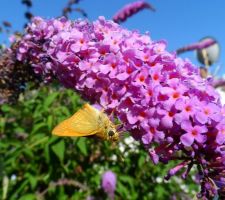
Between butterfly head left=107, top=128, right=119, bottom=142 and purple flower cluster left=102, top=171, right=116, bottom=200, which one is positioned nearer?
butterfly head left=107, top=128, right=119, bottom=142

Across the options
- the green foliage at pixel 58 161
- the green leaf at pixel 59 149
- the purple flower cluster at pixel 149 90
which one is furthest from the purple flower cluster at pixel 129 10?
the purple flower cluster at pixel 149 90

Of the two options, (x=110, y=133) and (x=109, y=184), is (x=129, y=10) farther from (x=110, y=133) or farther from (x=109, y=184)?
(x=110, y=133)

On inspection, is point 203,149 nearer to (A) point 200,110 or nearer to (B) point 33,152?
(A) point 200,110

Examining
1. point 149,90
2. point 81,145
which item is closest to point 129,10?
point 81,145

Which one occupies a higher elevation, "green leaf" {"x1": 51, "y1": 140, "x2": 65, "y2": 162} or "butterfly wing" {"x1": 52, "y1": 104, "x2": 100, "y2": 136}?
"green leaf" {"x1": 51, "y1": 140, "x2": 65, "y2": 162}

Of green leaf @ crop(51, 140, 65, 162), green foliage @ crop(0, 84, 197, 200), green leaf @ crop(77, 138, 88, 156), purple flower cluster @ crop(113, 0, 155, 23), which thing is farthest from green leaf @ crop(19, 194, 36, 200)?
purple flower cluster @ crop(113, 0, 155, 23)

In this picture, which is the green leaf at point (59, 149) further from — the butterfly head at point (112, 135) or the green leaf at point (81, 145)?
the butterfly head at point (112, 135)

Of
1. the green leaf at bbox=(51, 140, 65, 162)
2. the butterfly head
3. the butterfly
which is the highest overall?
the green leaf at bbox=(51, 140, 65, 162)

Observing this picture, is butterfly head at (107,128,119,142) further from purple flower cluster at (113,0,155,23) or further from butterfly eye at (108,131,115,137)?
purple flower cluster at (113,0,155,23)
